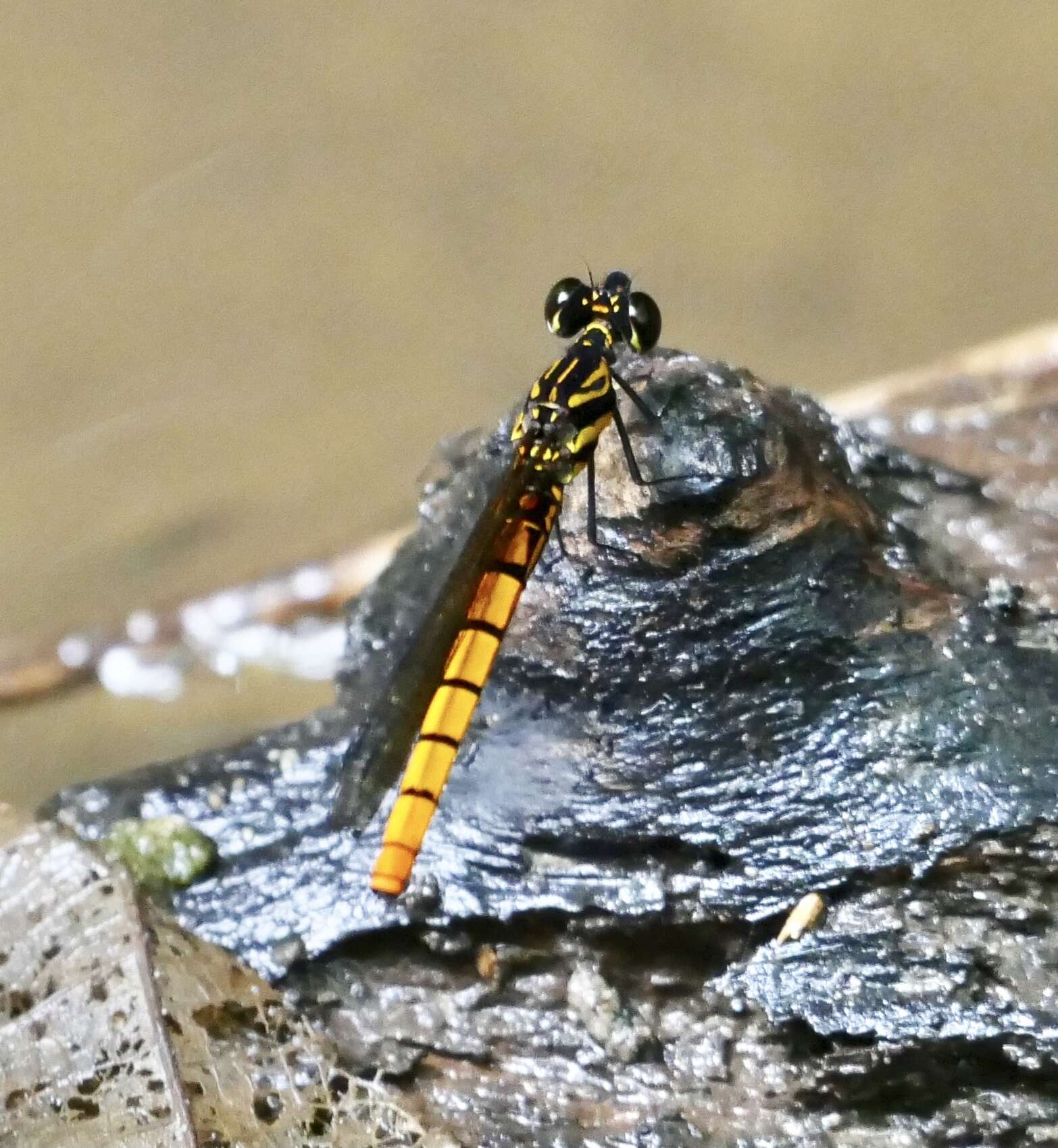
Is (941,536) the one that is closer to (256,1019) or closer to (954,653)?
(954,653)

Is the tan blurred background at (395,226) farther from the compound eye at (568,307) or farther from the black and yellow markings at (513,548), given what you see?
the black and yellow markings at (513,548)

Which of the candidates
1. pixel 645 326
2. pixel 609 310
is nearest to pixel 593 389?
pixel 645 326

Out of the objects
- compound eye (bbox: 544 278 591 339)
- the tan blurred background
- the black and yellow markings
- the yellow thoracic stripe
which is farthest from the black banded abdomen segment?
the tan blurred background

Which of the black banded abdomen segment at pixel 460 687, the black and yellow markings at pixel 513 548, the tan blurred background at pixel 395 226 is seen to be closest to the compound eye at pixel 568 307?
the black and yellow markings at pixel 513 548

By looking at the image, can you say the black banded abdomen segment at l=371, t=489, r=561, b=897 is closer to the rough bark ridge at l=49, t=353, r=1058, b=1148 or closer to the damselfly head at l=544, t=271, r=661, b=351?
the rough bark ridge at l=49, t=353, r=1058, b=1148

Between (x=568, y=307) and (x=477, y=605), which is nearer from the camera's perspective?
(x=477, y=605)

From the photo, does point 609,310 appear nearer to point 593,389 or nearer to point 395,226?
point 593,389
